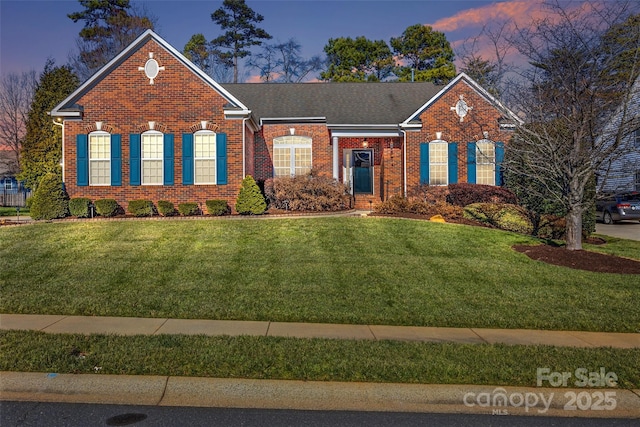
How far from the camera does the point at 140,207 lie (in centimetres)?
1711

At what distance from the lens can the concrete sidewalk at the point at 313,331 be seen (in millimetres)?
6969

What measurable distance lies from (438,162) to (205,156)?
946 cm

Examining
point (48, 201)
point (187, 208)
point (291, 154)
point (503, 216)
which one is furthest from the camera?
point (291, 154)

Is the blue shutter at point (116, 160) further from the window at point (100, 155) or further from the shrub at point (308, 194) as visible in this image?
the shrub at point (308, 194)

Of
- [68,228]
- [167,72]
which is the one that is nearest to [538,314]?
[68,228]

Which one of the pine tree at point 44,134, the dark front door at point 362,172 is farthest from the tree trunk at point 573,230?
the pine tree at point 44,134

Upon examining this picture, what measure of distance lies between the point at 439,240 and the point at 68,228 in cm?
1017

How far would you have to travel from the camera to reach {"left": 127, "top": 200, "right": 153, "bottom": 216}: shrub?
1709cm

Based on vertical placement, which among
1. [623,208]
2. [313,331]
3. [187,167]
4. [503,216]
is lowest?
[313,331]

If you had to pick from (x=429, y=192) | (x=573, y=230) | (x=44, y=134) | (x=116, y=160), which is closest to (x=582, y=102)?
(x=573, y=230)

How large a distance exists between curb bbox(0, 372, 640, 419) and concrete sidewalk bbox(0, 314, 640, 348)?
5.49 feet

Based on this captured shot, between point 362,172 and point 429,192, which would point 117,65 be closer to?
point 362,172

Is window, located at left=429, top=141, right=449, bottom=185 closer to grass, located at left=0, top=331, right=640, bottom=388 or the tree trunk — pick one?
the tree trunk

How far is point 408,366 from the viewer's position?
5.62m
